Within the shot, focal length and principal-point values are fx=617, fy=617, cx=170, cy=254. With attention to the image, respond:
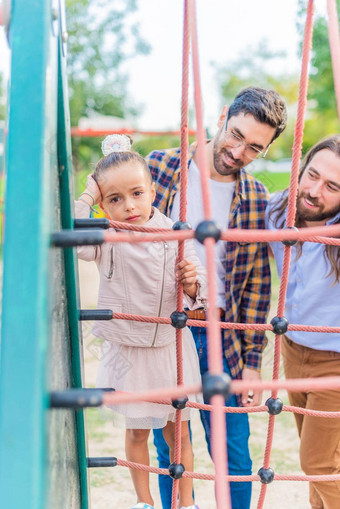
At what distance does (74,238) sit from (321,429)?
3.28 ft

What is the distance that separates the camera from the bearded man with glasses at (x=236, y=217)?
149 centimetres

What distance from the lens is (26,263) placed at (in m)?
0.69

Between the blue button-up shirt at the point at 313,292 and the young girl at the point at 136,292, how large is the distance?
1.07 feet

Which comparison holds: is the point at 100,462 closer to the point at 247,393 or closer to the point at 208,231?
the point at 247,393

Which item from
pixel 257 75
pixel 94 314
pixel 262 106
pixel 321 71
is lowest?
pixel 94 314

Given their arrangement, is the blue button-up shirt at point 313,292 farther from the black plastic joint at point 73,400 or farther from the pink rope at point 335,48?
the black plastic joint at point 73,400

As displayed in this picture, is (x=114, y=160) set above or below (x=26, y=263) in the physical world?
above

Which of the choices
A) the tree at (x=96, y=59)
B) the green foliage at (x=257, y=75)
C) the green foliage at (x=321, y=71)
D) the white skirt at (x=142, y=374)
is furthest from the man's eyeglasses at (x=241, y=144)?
the green foliage at (x=257, y=75)

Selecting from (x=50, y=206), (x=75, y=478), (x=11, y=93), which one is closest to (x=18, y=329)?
(x=50, y=206)

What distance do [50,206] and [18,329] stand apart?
0.62ft

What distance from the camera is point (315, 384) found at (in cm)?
84

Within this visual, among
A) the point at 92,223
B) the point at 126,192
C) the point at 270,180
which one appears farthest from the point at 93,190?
the point at 270,180

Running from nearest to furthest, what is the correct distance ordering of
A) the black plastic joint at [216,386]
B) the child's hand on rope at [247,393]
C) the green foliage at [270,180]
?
the black plastic joint at [216,386] < the child's hand on rope at [247,393] < the green foliage at [270,180]

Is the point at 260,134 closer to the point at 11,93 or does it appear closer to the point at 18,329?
the point at 11,93
